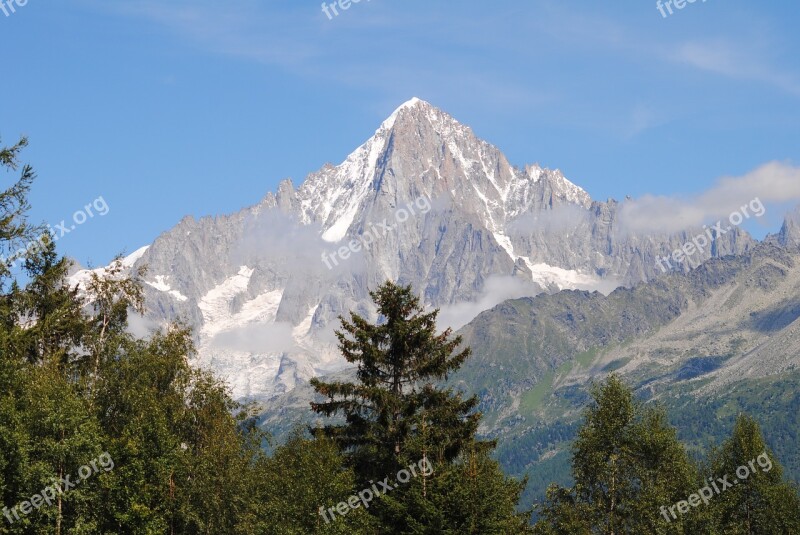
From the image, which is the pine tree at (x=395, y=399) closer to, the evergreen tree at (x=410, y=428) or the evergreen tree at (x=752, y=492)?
the evergreen tree at (x=410, y=428)

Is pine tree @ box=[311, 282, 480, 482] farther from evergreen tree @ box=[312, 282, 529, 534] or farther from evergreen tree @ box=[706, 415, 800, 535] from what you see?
evergreen tree @ box=[706, 415, 800, 535]

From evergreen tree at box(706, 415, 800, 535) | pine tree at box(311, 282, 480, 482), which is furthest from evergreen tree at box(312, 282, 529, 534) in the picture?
evergreen tree at box(706, 415, 800, 535)

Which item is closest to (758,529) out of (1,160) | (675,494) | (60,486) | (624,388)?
(675,494)

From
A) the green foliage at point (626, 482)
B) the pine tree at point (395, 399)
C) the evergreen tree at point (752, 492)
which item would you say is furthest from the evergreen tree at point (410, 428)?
the evergreen tree at point (752, 492)

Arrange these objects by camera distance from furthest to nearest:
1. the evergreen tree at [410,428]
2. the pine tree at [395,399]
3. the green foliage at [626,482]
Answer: the green foliage at [626,482], the pine tree at [395,399], the evergreen tree at [410,428]

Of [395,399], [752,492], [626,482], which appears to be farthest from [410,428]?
[752,492]

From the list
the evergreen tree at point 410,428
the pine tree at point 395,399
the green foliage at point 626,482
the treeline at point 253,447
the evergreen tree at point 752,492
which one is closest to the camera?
the treeline at point 253,447

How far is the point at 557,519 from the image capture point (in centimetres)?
7762

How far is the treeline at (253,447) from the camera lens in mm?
57812

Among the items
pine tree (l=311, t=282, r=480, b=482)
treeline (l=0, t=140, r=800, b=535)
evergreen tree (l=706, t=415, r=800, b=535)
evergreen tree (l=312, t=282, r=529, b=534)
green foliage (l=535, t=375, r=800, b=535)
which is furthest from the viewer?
evergreen tree (l=706, t=415, r=800, b=535)

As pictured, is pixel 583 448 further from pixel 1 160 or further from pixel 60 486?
pixel 1 160

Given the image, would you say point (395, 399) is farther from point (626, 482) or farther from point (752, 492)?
point (752, 492)

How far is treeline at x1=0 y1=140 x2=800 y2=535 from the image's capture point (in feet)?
190

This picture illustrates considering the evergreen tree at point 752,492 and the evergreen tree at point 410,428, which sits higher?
the evergreen tree at point 410,428
